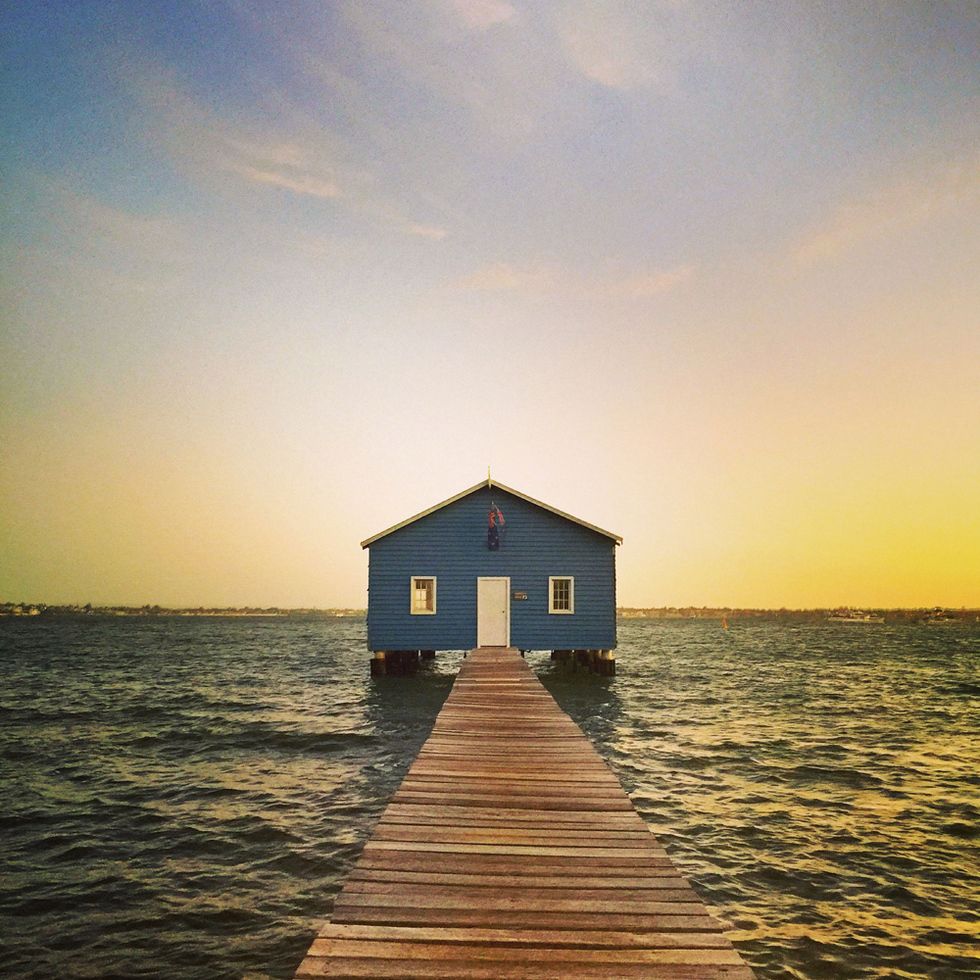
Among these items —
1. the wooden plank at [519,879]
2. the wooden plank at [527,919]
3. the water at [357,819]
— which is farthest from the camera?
the water at [357,819]

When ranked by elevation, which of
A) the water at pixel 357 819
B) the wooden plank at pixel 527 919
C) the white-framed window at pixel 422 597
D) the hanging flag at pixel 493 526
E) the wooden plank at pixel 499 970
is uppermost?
the hanging flag at pixel 493 526

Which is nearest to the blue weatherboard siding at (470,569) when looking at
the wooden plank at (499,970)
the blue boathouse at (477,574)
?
the blue boathouse at (477,574)

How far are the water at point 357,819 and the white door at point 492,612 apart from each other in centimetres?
263

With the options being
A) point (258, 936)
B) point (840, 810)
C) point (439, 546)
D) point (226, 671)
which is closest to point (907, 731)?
point (840, 810)

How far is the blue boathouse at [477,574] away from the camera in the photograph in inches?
1029

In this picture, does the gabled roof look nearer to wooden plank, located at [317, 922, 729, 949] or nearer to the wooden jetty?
the wooden jetty

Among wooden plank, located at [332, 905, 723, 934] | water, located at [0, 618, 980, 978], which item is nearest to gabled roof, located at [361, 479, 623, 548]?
water, located at [0, 618, 980, 978]

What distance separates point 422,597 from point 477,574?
7.60 feet

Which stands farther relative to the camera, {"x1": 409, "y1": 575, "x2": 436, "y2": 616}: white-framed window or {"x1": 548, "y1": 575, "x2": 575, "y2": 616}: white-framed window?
{"x1": 548, "y1": 575, "x2": 575, "y2": 616}: white-framed window

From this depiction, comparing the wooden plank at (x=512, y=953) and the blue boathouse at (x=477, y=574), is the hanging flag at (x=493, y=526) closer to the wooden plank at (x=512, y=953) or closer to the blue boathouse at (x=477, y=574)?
the blue boathouse at (x=477, y=574)

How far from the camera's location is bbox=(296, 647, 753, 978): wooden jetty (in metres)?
3.67

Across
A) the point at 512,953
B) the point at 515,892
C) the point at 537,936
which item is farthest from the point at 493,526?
the point at 512,953

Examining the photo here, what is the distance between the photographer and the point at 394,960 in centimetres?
364

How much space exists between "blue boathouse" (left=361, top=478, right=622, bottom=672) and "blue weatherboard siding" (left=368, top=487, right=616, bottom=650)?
0.13ft
